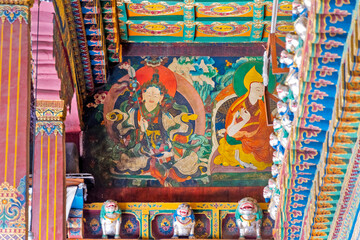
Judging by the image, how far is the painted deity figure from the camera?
17.5m

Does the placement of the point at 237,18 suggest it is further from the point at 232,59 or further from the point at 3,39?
the point at 3,39

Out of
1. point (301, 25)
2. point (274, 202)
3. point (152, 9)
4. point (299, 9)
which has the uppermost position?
point (152, 9)

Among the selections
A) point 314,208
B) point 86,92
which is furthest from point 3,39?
point 86,92

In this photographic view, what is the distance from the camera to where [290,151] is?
43.3 ft

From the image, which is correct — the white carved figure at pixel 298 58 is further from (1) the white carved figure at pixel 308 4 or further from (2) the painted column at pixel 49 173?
(2) the painted column at pixel 49 173

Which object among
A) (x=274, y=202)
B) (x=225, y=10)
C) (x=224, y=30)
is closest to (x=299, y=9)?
(x=274, y=202)

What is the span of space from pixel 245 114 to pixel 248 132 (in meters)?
0.39

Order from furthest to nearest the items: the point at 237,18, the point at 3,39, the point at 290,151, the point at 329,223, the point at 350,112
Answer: the point at 237,18 → the point at 329,223 → the point at 290,151 → the point at 350,112 → the point at 3,39

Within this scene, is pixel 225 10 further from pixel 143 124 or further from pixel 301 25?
pixel 301 25

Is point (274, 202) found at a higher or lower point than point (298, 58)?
lower

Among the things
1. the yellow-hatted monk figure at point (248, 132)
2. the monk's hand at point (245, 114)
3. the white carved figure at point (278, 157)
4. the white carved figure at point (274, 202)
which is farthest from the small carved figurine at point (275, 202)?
the monk's hand at point (245, 114)

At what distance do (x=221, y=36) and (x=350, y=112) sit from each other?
6319 mm

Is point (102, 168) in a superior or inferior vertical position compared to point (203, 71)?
inferior

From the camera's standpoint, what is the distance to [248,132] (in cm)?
1767
